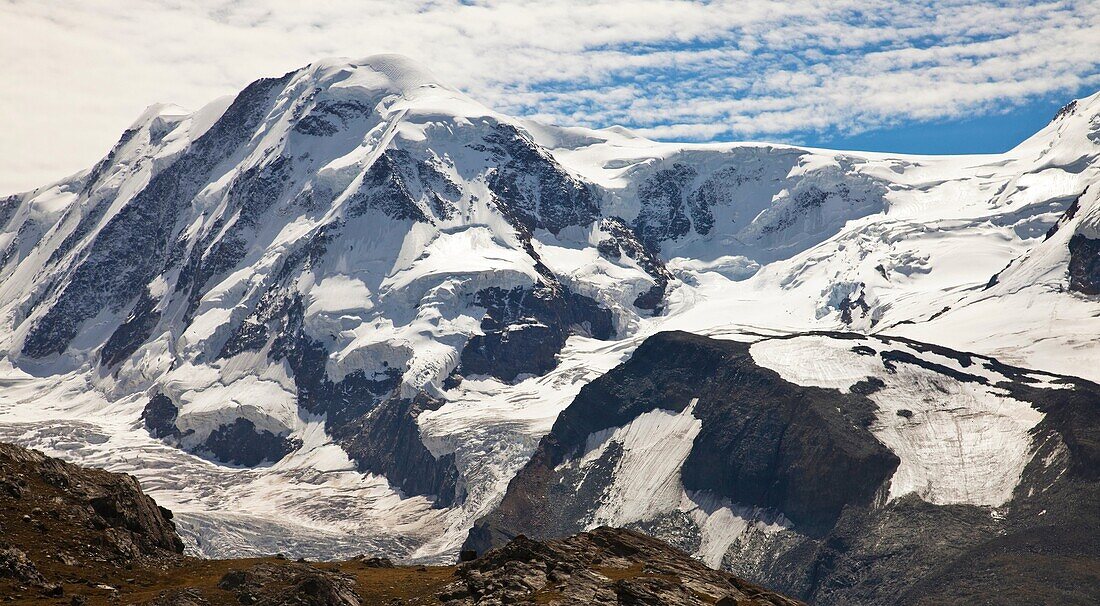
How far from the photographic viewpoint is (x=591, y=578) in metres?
116

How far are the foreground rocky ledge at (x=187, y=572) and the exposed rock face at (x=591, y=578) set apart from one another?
6.0 inches

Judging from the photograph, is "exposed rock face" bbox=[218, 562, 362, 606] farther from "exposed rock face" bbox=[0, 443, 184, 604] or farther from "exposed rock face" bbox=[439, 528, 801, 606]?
"exposed rock face" bbox=[0, 443, 184, 604]

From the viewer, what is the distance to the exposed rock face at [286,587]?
10394cm

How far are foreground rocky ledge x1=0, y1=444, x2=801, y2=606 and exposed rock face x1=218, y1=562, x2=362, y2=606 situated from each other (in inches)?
3.9

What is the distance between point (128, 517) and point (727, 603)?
160 feet

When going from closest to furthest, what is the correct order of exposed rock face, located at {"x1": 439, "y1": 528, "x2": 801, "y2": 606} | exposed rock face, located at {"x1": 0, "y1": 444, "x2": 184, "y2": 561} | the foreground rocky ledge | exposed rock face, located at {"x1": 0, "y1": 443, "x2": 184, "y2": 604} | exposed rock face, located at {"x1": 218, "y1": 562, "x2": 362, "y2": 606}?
exposed rock face, located at {"x1": 0, "y1": 443, "x2": 184, "y2": 604} → the foreground rocky ledge → exposed rock face, located at {"x1": 218, "y1": 562, "x2": 362, "y2": 606} → exposed rock face, located at {"x1": 439, "y1": 528, "x2": 801, "y2": 606} → exposed rock face, located at {"x1": 0, "y1": 444, "x2": 184, "y2": 561}

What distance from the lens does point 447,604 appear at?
10844 centimetres

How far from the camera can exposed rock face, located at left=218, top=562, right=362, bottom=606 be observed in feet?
341

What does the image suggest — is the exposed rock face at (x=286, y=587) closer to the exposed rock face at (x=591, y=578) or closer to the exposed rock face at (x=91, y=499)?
the exposed rock face at (x=591, y=578)

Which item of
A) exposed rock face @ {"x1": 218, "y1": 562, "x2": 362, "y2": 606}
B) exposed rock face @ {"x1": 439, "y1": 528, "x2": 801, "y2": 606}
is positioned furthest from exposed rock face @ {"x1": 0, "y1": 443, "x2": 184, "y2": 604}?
exposed rock face @ {"x1": 439, "y1": 528, "x2": 801, "y2": 606}

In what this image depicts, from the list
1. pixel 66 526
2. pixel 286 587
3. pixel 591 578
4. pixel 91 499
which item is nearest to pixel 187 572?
pixel 66 526

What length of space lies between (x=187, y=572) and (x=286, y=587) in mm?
11713

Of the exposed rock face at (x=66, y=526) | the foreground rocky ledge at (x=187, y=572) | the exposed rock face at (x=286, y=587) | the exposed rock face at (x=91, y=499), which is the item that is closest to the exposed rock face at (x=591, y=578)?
the foreground rocky ledge at (x=187, y=572)

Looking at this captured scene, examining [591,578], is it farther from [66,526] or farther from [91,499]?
[66,526]
